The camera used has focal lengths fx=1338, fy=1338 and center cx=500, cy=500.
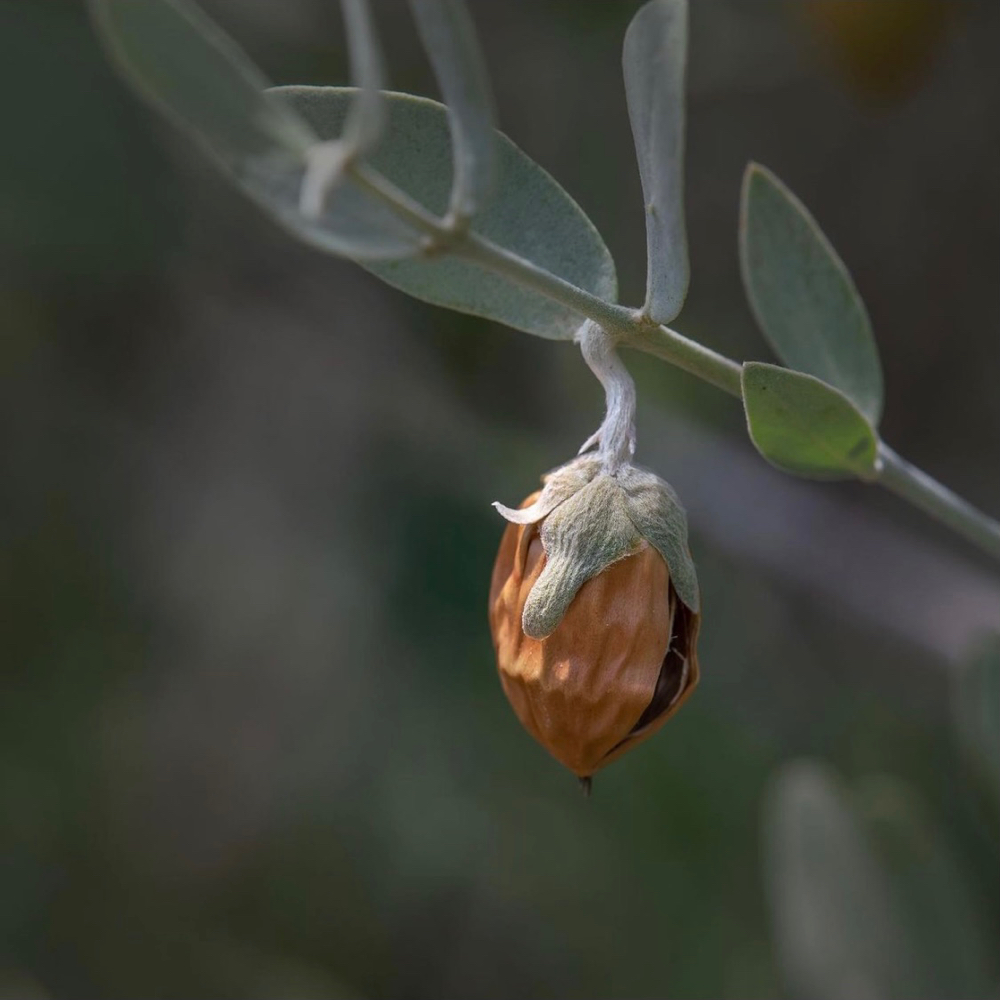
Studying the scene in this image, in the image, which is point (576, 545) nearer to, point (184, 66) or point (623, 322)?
point (623, 322)

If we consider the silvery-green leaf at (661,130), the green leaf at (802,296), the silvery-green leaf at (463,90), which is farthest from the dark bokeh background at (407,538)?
the silvery-green leaf at (463,90)

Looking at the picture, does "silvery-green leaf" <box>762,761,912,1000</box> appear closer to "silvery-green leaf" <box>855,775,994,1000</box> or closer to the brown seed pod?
"silvery-green leaf" <box>855,775,994,1000</box>

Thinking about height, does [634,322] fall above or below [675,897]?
above

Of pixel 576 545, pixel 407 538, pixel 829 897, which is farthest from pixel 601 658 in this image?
pixel 407 538

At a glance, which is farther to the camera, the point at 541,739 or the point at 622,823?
the point at 622,823

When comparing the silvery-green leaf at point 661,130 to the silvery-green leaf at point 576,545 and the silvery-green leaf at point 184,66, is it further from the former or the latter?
the silvery-green leaf at point 184,66

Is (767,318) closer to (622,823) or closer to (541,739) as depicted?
(541,739)

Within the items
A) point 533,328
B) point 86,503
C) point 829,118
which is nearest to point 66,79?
point 86,503

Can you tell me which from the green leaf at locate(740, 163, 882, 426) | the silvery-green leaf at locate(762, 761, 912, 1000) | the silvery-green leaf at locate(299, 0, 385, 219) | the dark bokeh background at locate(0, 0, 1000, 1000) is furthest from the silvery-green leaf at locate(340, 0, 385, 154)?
the dark bokeh background at locate(0, 0, 1000, 1000)
